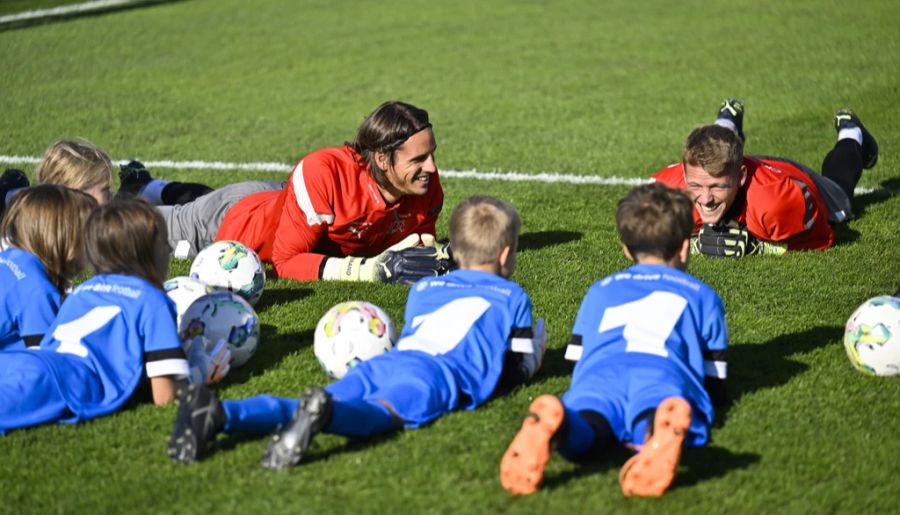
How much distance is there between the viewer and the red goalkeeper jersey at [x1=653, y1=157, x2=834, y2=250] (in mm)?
7855

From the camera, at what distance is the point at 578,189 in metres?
10.1

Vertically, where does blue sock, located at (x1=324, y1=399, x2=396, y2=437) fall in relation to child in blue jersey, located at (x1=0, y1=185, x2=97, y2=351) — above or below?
below

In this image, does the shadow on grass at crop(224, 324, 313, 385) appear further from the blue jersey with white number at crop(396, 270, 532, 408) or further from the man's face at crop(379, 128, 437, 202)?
the man's face at crop(379, 128, 437, 202)

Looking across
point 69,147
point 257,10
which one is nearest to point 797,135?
point 69,147

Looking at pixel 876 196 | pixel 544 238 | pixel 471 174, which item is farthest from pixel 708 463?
pixel 471 174

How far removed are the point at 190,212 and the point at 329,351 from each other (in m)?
3.16

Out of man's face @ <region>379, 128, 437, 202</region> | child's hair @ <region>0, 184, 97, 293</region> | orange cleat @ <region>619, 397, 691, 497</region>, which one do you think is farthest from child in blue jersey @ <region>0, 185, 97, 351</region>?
orange cleat @ <region>619, 397, 691, 497</region>

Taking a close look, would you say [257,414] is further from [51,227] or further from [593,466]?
[51,227]

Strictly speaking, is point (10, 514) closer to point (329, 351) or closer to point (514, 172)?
point (329, 351)

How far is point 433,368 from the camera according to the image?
5023 millimetres

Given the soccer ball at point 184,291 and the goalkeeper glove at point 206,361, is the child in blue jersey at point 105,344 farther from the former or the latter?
the soccer ball at point 184,291

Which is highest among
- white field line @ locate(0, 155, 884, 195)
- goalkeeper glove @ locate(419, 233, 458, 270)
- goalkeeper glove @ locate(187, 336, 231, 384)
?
goalkeeper glove @ locate(187, 336, 231, 384)

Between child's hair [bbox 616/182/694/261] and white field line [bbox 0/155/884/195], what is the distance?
5.13 m

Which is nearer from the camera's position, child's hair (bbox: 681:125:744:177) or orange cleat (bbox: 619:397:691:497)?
orange cleat (bbox: 619:397:691:497)
